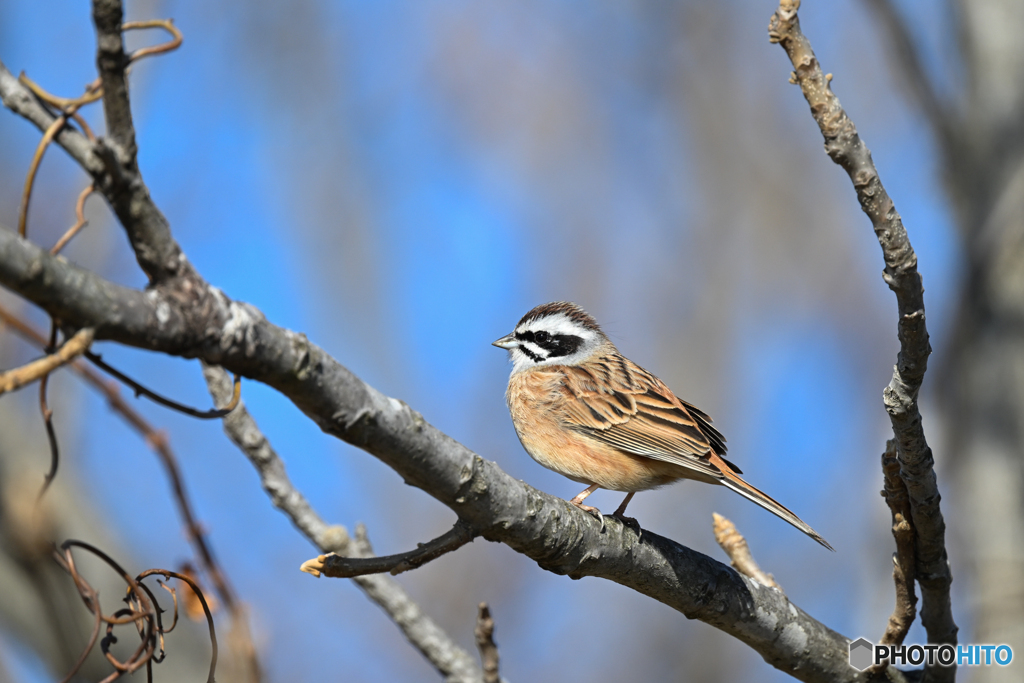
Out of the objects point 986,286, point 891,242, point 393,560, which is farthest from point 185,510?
point 986,286

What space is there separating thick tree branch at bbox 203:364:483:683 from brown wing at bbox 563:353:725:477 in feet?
5.24

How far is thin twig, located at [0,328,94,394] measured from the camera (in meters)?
1.73

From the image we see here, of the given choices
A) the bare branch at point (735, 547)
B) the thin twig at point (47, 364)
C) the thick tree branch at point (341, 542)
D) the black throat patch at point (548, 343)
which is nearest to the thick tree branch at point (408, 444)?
the thin twig at point (47, 364)

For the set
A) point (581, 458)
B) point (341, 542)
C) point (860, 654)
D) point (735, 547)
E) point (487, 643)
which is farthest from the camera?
point (581, 458)

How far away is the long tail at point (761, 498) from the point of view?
4.40 meters

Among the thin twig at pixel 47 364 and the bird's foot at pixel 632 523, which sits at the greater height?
the bird's foot at pixel 632 523

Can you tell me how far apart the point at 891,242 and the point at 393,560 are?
191 centimetres

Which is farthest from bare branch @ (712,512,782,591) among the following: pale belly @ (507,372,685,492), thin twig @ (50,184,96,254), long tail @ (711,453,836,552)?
thin twig @ (50,184,96,254)

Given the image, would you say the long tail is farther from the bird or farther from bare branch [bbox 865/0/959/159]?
bare branch [bbox 865/0/959/159]

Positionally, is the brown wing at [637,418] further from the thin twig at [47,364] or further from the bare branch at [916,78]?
the thin twig at [47,364]

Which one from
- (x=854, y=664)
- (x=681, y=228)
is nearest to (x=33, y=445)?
(x=854, y=664)

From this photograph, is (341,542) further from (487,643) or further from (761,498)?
(761,498)

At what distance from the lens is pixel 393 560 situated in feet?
9.33

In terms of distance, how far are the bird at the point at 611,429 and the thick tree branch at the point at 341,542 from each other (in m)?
1.11
